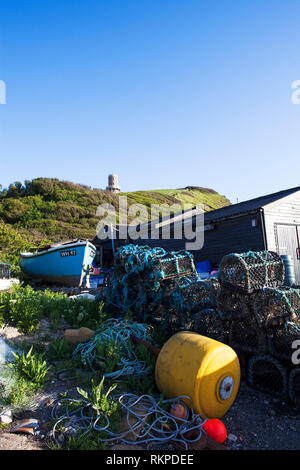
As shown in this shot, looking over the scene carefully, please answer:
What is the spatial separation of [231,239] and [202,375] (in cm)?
1110

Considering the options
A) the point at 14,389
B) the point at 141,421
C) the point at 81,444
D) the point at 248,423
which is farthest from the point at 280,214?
the point at 81,444

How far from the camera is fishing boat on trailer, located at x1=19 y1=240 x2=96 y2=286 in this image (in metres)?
13.9

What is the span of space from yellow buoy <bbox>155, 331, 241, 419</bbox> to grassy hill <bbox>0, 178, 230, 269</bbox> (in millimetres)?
19339

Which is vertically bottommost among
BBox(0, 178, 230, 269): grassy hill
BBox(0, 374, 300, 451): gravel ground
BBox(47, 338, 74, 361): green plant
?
BBox(0, 374, 300, 451): gravel ground

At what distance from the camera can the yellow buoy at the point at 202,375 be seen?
3.17 meters

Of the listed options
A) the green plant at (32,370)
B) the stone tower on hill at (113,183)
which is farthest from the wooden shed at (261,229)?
the stone tower on hill at (113,183)

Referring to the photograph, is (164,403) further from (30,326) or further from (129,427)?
(30,326)

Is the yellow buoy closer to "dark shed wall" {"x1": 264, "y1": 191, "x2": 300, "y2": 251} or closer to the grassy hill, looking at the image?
"dark shed wall" {"x1": 264, "y1": 191, "x2": 300, "y2": 251}

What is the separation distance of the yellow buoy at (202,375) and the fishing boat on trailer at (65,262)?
1087 cm

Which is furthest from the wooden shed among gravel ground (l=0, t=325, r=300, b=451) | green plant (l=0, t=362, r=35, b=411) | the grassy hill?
the grassy hill

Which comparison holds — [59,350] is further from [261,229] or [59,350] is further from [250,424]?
[261,229]

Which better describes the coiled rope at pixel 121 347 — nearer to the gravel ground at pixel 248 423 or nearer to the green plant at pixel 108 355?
the green plant at pixel 108 355
